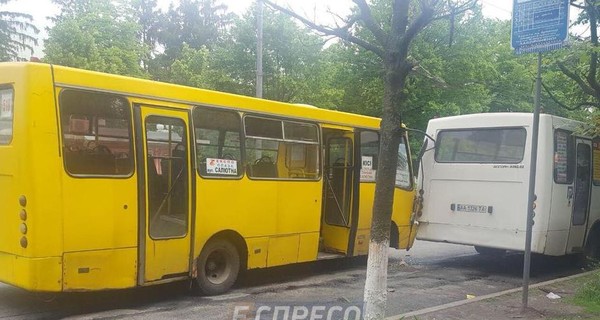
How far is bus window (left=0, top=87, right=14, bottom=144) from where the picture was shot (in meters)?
6.32

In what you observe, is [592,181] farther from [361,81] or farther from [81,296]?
[361,81]

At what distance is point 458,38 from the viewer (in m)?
23.0

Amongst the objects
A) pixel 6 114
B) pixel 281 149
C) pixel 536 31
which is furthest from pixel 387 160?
pixel 6 114

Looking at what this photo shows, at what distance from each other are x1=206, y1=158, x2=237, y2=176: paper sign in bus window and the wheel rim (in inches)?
41.3

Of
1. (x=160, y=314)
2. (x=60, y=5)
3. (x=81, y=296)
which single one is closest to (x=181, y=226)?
(x=160, y=314)

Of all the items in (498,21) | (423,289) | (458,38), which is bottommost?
(423,289)

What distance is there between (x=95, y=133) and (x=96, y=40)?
2407 centimetres

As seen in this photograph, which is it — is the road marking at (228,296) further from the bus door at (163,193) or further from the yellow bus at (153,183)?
the bus door at (163,193)

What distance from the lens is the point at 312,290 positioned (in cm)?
866

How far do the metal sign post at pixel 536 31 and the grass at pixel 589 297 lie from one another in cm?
88

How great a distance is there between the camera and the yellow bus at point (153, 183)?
20.2 ft

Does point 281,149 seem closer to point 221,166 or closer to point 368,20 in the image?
point 221,166

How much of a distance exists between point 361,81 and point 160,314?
18269 mm

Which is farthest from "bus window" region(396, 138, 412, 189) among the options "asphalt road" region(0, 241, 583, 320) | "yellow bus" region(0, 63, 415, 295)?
"asphalt road" region(0, 241, 583, 320)
